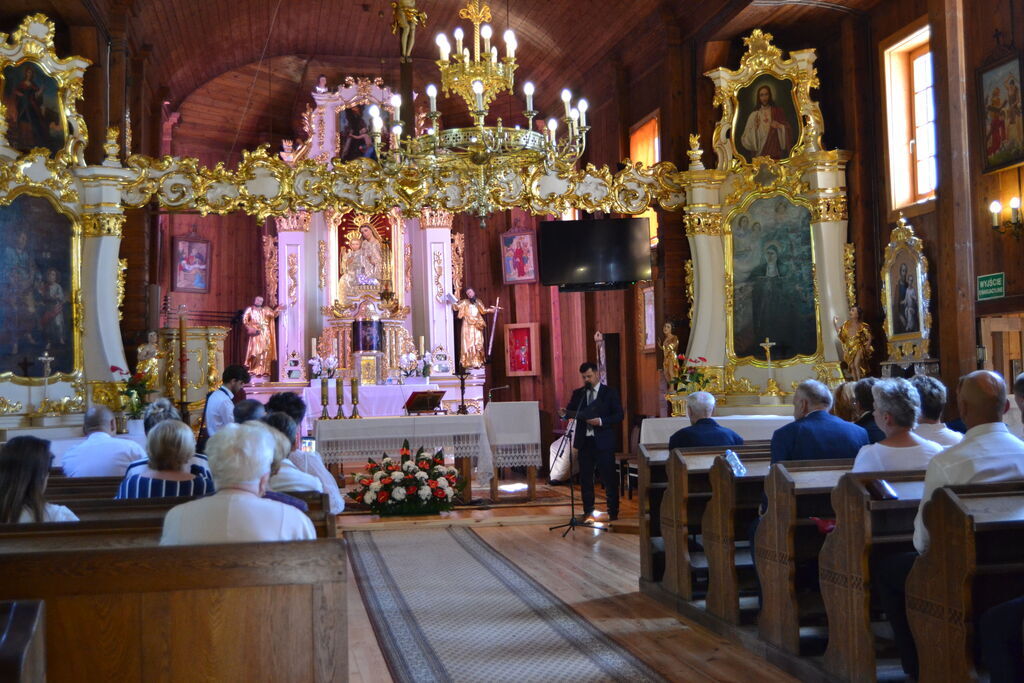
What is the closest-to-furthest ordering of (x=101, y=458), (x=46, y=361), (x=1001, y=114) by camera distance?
(x=101, y=458)
(x=1001, y=114)
(x=46, y=361)

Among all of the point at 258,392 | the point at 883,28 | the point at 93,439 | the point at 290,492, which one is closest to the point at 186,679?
the point at 290,492

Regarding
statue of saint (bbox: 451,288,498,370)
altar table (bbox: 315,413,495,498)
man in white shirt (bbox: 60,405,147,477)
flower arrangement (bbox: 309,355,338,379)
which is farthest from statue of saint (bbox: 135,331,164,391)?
statue of saint (bbox: 451,288,498,370)

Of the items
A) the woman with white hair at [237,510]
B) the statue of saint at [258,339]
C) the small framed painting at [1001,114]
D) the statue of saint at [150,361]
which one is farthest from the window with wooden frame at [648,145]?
the woman with white hair at [237,510]

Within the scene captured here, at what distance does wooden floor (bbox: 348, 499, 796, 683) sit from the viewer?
16.1ft

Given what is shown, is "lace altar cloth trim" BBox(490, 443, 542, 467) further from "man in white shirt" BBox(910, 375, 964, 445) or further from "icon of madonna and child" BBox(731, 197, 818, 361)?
"man in white shirt" BBox(910, 375, 964, 445)

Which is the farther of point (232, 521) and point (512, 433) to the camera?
point (512, 433)

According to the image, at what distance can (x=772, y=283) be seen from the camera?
11.5 meters

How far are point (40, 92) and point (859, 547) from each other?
10076mm

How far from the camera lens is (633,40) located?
46.2 feet

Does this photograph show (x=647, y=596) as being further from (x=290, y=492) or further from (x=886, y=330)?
(x=886, y=330)

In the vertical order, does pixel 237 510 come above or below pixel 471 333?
below

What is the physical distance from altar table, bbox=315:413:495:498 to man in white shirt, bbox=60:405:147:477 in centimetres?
454

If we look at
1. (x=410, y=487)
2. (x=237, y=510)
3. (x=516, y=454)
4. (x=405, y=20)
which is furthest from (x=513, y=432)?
(x=237, y=510)

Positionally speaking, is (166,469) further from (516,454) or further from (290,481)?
(516,454)
